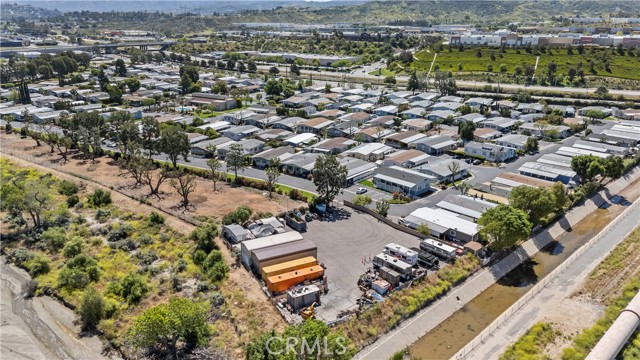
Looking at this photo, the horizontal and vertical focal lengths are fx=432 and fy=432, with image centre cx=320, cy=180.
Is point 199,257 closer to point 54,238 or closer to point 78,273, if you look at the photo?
point 78,273

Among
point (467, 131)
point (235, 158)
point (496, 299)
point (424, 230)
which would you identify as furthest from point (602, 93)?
point (235, 158)

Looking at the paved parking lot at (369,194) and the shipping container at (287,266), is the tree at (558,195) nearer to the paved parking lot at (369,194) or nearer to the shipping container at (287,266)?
the paved parking lot at (369,194)

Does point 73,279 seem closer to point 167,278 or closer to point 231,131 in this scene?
point 167,278

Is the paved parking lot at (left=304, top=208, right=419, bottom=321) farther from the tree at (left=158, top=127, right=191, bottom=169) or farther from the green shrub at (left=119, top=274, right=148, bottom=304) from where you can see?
the tree at (left=158, top=127, right=191, bottom=169)

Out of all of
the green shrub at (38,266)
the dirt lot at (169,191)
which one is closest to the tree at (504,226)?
the dirt lot at (169,191)

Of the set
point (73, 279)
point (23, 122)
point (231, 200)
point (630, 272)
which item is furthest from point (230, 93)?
point (630, 272)
